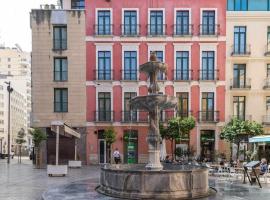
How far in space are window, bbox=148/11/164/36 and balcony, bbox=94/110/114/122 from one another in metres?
7.90

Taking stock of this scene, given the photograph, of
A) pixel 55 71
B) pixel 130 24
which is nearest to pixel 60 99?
pixel 55 71

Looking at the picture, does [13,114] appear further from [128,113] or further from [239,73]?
[239,73]

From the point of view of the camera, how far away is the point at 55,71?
3600 cm

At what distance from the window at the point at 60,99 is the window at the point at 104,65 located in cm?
340

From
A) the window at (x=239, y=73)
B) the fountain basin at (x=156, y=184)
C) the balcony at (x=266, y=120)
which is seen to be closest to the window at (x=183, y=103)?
the window at (x=239, y=73)

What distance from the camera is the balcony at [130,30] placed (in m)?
36.0

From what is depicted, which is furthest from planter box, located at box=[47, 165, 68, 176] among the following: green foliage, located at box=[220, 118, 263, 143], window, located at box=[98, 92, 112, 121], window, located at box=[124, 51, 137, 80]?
window, located at box=[124, 51, 137, 80]

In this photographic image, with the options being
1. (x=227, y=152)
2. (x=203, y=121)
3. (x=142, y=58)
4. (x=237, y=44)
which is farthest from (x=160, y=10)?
(x=227, y=152)

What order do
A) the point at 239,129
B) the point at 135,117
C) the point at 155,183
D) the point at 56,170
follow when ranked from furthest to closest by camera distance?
the point at 135,117, the point at 239,129, the point at 56,170, the point at 155,183

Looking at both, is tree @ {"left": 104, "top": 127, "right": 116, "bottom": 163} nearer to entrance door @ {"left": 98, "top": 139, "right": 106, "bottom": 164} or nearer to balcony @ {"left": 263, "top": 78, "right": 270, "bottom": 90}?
entrance door @ {"left": 98, "top": 139, "right": 106, "bottom": 164}

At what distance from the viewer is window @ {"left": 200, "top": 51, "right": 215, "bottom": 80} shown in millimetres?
36031

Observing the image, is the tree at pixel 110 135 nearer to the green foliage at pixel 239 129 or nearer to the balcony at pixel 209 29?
the green foliage at pixel 239 129

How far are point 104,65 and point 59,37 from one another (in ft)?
15.1

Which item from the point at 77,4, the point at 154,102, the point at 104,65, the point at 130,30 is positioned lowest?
the point at 154,102
